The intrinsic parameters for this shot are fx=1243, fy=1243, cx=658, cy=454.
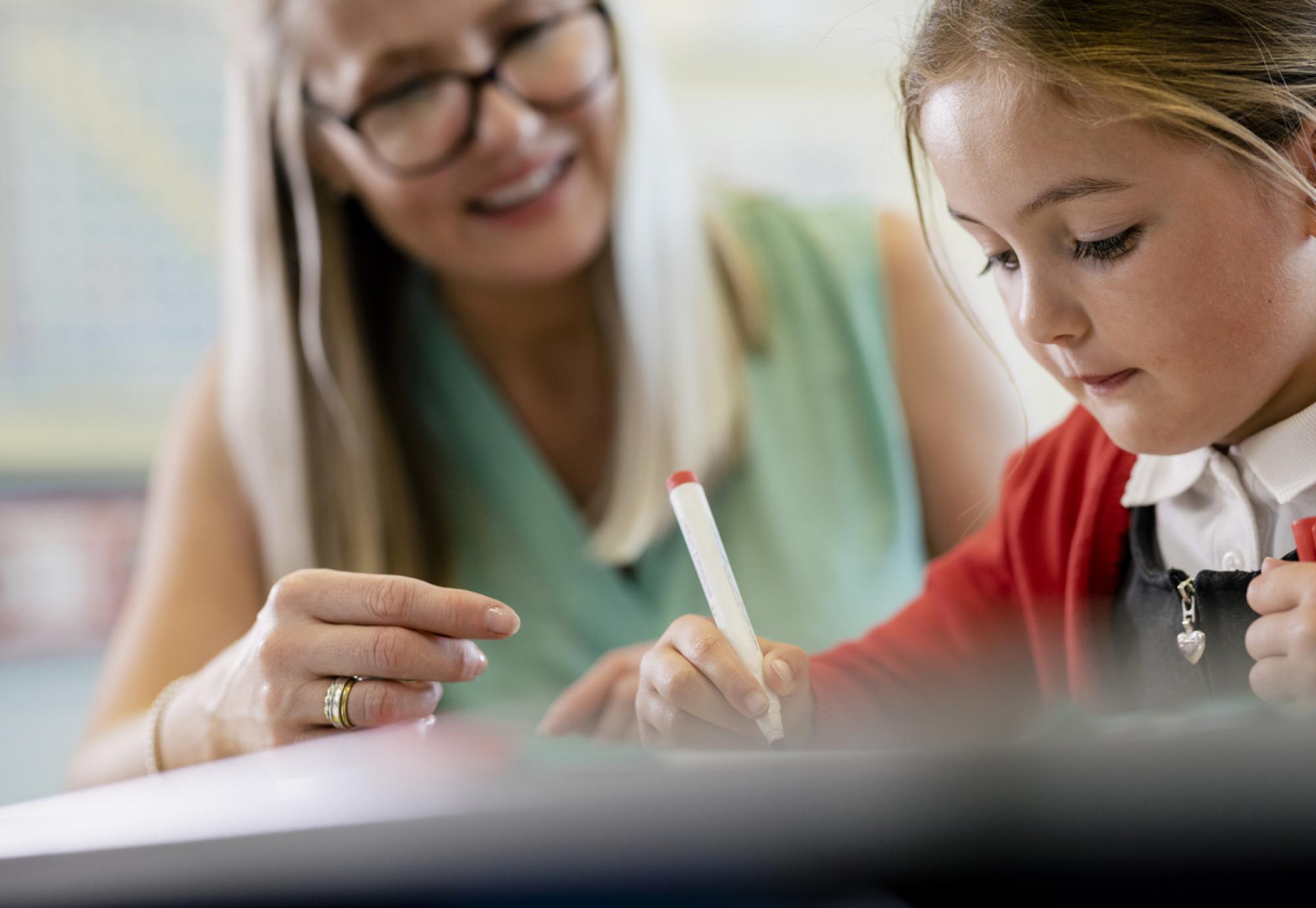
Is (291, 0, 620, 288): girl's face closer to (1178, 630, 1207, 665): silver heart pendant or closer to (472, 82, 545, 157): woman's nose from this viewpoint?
(472, 82, 545, 157): woman's nose

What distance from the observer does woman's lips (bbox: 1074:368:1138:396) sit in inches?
20.7

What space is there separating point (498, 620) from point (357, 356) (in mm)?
696

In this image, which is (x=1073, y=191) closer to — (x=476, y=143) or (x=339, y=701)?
(x=339, y=701)

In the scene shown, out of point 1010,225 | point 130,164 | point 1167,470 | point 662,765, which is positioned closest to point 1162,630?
point 1167,470

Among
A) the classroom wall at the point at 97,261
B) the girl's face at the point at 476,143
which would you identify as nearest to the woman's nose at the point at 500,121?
Answer: the girl's face at the point at 476,143

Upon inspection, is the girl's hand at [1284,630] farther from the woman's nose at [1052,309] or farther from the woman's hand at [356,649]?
the woman's hand at [356,649]

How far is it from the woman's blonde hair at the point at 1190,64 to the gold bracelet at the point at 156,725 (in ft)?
1.91

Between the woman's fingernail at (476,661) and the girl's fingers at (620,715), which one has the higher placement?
the woman's fingernail at (476,661)

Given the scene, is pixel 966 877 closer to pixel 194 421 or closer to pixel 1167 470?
pixel 1167 470

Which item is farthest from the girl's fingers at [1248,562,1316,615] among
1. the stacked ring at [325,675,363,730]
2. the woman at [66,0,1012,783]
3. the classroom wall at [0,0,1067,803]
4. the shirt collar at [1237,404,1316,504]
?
the classroom wall at [0,0,1067,803]

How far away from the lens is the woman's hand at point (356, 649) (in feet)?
1.80

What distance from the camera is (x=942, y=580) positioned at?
2.32ft

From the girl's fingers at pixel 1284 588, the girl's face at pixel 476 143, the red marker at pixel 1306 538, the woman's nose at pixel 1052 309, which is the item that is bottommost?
the girl's fingers at pixel 1284 588

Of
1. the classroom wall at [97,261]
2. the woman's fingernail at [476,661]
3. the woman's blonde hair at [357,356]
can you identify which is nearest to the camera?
the woman's fingernail at [476,661]
